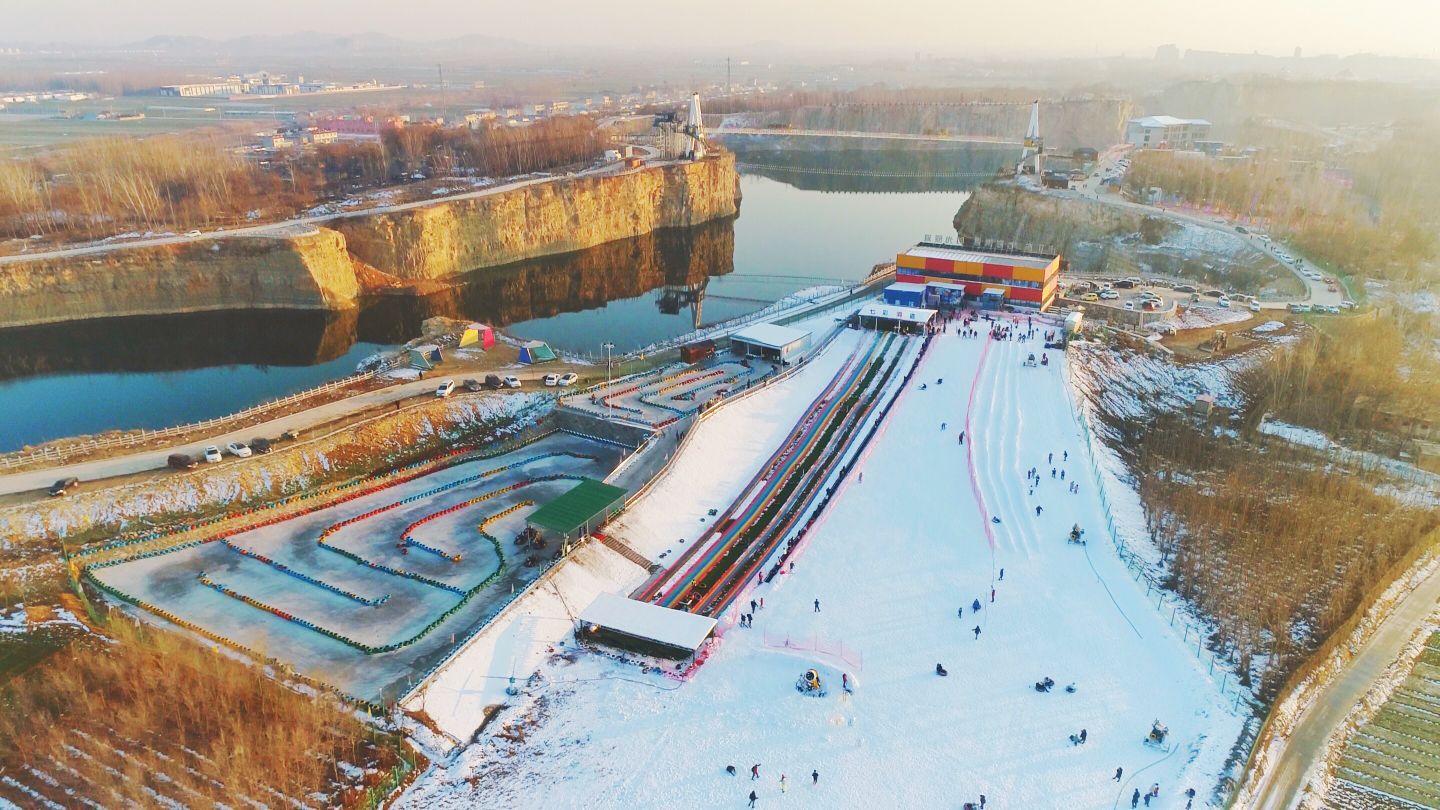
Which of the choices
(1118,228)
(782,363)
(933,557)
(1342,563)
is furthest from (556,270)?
(1342,563)

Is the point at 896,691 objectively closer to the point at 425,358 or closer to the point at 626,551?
the point at 626,551

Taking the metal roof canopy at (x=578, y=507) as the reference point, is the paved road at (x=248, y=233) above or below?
above

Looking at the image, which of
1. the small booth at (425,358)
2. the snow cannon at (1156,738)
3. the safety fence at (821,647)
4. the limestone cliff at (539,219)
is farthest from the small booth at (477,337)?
the snow cannon at (1156,738)

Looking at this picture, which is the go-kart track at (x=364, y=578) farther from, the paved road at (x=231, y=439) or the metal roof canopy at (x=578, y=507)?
the paved road at (x=231, y=439)

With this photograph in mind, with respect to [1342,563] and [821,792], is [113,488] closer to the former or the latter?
[821,792]

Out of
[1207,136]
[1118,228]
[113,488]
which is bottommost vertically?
[113,488]
